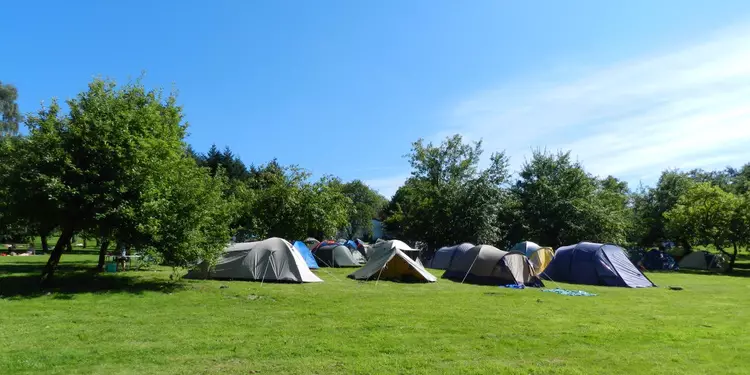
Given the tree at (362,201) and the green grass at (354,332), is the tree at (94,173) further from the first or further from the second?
the tree at (362,201)

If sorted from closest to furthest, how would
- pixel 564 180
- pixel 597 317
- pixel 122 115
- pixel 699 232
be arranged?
pixel 597 317 → pixel 122 115 → pixel 699 232 → pixel 564 180

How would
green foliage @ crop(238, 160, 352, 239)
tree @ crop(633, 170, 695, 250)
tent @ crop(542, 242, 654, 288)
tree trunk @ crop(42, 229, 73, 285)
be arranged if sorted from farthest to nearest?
1. tree @ crop(633, 170, 695, 250)
2. green foliage @ crop(238, 160, 352, 239)
3. tent @ crop(542, 242, 654, 288)
4. tree trunk @ crop(42, 229, 73, 285)

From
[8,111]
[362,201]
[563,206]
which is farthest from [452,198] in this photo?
[362,201]

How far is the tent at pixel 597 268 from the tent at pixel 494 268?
244 centimetres

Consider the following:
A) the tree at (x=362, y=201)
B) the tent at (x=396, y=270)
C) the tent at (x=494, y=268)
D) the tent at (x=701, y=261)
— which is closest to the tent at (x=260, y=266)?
the tent at (x=396, y=270)

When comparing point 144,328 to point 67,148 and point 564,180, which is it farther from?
point 564,180

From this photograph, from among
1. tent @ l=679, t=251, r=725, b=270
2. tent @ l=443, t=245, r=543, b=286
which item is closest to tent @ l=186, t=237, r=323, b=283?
tent @ l=443, t=245, r=543, b=286

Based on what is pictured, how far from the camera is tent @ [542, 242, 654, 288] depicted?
19.2 metres

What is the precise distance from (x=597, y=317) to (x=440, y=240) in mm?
26241

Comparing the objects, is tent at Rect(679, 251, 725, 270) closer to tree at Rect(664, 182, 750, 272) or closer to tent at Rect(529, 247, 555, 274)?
tree at Rect(664, 182, 750, 272)

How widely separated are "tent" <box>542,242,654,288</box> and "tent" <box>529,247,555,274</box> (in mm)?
745

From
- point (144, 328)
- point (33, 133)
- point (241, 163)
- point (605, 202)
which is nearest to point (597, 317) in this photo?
point (144, 328)

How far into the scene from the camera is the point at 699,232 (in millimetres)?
32938

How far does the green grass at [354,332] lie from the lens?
265 inches
